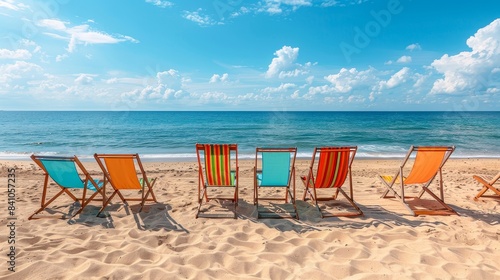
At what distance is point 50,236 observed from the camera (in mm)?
3383

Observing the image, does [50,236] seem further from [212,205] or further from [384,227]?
[384,227]

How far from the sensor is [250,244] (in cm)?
324

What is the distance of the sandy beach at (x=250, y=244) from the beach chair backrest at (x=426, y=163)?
24.0 inches

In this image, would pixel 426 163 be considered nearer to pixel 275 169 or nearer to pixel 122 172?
pixel 275 169

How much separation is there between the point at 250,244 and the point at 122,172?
2.45 metres

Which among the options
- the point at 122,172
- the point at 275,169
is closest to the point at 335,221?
the point at 275,169

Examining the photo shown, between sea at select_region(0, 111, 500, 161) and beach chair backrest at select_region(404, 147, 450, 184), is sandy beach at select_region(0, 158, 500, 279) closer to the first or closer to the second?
beach chair backrest at select_region(404, 147, 450, 184)

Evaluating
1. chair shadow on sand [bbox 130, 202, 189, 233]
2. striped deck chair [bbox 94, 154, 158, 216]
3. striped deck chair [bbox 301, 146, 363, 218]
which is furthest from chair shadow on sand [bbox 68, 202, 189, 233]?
striped deck chair [bbox 301, 146, 363, 218]

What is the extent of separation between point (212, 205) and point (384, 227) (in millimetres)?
2772

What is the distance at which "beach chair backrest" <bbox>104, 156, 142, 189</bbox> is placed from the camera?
4.17 meters

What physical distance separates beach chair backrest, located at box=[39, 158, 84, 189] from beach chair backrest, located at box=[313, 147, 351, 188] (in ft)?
12.5

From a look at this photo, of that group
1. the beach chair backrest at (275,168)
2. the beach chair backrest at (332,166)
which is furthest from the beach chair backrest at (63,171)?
the beach chair backrest at (332,166)

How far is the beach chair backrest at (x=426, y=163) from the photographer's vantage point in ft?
13.9

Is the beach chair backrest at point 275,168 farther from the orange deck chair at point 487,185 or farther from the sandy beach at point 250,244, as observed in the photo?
the orange deck chair at point 487,185
